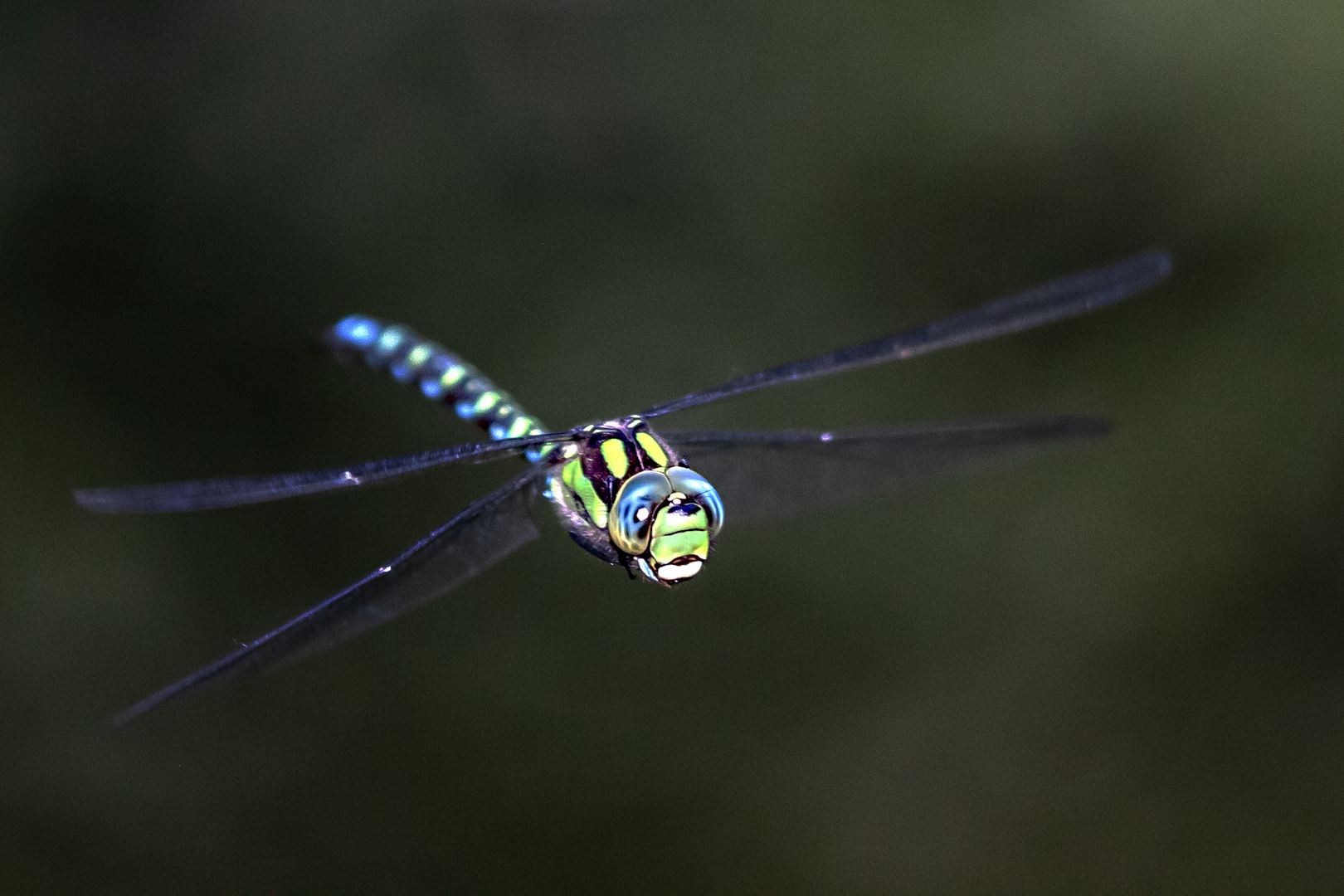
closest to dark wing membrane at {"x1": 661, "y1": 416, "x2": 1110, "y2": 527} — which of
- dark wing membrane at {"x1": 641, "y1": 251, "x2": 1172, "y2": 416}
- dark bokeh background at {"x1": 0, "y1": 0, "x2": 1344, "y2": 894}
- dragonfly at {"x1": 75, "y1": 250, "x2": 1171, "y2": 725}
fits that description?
dragonfly at {"x1": 75, "y1": 250, "x2": 1171, "y2": 725}

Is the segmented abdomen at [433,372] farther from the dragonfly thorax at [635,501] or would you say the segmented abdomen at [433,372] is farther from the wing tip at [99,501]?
the wing tip at [99,501]

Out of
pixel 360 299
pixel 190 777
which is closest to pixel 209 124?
pixel 360 299

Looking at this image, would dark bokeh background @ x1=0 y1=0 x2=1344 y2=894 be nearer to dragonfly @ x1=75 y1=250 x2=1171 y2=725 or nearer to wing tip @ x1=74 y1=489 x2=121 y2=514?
dragonfly @ x1=75 y1=250 x2=1171 y2=725

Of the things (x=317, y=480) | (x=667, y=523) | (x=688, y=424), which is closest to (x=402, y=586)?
(x=317, y=480)

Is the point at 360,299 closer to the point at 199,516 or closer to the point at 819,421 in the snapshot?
the point at 199,516

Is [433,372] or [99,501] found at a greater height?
[433,372]

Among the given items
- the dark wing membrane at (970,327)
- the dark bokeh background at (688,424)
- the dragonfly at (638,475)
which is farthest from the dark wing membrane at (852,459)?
the dark bokeh background at (688,424)

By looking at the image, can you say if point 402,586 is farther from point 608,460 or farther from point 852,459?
point 852,459
